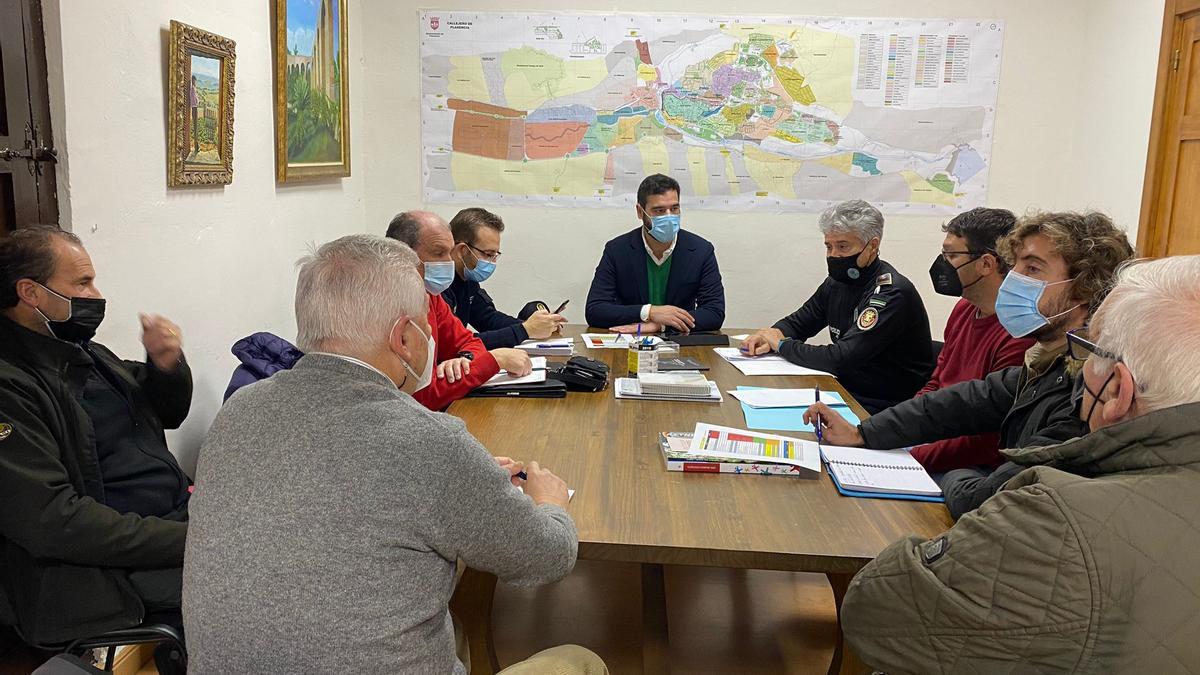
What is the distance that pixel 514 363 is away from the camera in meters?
2.88

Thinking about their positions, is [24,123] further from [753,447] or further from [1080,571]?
[1080,571]

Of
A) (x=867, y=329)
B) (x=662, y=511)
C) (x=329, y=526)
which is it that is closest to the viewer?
(x=329, y=526)

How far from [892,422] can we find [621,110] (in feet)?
9.42

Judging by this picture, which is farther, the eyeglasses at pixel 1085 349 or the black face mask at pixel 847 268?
the black face mask at pixel 847 268

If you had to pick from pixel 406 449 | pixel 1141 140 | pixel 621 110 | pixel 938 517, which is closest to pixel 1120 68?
pixel 1141 140

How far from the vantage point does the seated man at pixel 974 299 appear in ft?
8.45

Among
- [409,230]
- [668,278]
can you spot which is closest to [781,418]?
[409,230]

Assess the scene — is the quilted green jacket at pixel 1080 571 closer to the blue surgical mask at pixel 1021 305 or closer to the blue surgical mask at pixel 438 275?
the blue surgical mask at pixel 1021 305

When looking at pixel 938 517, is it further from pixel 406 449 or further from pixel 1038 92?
pixel 1038 92

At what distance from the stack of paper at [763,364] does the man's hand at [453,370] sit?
3.37 feet

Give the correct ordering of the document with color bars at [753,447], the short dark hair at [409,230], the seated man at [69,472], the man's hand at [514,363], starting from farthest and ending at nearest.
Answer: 1. the short dark hair at [409,230]
2. the man's hand at [514,363]
3. the document with color bars at [753,447]
4. the seated man at [69,472]

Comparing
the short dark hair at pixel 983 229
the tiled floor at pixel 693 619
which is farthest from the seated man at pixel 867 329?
the tiled floor at pixel 693 619

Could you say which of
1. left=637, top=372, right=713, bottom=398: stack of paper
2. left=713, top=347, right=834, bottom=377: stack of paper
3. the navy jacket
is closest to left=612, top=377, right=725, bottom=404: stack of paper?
left=637, top=372, right=713, bottom=398: stack of paper

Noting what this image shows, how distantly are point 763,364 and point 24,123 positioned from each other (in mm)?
2395
